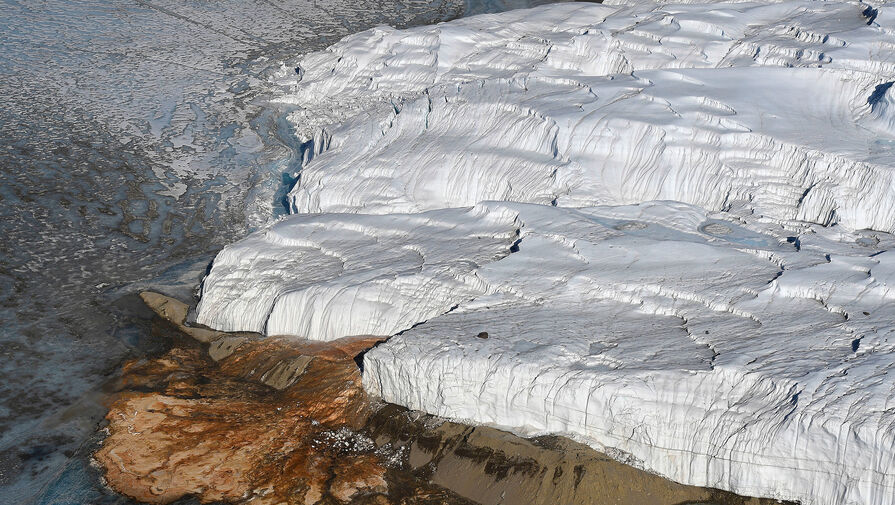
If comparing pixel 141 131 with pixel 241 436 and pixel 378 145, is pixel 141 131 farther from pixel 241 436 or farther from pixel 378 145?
pixel 241 436

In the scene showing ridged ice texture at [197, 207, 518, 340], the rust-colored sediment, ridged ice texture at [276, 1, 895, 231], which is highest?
ridged ice texture at [276, 1, 895, 231]

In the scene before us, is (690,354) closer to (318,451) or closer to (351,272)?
(318,451)

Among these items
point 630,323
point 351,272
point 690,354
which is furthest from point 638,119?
point 690,354

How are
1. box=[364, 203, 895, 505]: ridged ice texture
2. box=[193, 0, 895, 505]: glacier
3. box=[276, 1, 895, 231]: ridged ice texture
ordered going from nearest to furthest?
box=[364, 203, 895, 505]: ridged ice texture < box=[193, 0, 895, 505]: glacier < box=[276, 1, 895, 231]: ridged ice texture

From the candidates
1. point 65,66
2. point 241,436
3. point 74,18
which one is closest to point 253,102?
point 65,66

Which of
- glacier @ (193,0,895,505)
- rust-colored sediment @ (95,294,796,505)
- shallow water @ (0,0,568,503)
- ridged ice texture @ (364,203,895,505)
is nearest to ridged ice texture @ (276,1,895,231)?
glacier @ (193,0,895,505)

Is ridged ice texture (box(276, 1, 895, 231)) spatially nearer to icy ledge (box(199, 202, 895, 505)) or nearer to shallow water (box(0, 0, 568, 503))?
icy ledge (box(199, 202, 895, 505))

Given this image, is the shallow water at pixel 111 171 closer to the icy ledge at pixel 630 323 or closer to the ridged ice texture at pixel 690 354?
the icy ledge at pixel 630 323

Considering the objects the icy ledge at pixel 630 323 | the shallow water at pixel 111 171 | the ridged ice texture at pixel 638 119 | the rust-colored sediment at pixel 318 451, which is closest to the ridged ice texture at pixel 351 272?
the icy ledge at pixel 630 323
